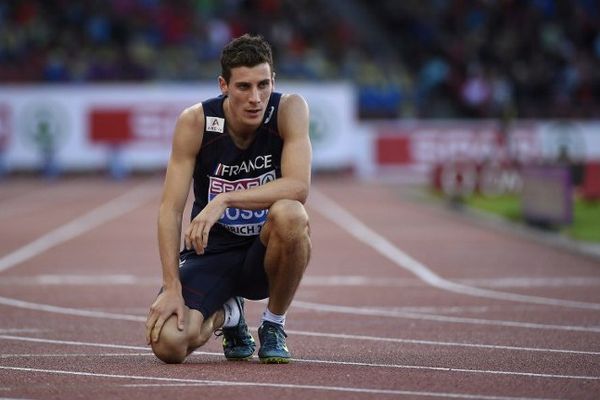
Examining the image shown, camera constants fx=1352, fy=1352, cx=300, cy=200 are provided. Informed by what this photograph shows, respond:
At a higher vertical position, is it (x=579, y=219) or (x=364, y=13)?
(x=364, y=13)

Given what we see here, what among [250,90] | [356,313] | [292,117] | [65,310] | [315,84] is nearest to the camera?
[250,90]

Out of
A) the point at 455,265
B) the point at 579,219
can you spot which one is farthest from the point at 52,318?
the point at 579,219

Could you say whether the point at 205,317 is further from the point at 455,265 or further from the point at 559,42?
the point at 559,42

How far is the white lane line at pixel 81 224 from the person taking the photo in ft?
51.0

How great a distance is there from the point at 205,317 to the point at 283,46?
28.2 meters

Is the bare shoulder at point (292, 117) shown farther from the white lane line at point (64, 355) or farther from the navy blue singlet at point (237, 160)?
the white lane line at point (64, 355)

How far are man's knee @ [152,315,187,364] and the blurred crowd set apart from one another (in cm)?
2531

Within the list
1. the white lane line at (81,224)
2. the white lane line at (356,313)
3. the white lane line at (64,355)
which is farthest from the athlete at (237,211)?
the white lane line at (81,224)

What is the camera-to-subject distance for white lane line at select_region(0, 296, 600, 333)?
9.62 metres

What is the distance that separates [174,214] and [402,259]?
8059 mm

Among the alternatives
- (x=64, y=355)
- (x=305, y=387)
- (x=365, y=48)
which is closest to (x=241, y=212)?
(x=64, y=355)

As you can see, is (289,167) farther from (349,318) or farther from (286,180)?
(349,318)

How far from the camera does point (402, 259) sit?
50.2 feet

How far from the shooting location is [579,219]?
20.6 meters
